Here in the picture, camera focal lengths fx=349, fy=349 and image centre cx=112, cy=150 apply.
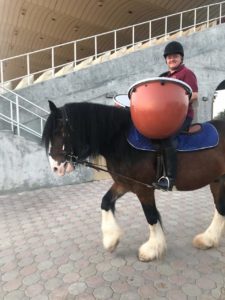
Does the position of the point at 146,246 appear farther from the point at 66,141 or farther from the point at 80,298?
the point at 66,141

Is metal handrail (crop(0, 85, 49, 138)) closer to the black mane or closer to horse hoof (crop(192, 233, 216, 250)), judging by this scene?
the black mane

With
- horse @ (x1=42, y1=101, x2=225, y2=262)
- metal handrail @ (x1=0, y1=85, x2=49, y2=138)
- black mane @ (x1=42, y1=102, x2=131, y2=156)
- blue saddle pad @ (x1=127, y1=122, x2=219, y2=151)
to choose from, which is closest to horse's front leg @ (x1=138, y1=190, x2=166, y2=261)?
horse @ (x1=42, y1=101, x2=225, y2=262)

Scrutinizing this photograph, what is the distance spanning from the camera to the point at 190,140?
364 cm

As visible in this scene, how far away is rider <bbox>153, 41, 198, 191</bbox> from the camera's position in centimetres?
344

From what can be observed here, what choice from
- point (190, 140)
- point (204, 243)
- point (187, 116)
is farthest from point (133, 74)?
point (204, 243)

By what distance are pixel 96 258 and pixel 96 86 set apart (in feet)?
21.8

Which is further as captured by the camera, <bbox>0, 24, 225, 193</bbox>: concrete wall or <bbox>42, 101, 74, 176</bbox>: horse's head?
<bbox>0, 24, 225, 193</bbox>: concrete wall

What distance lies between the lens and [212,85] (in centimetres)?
1198

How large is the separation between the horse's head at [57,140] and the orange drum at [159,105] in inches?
27.0

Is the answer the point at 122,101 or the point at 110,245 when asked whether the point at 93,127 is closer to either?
the point at 122,101

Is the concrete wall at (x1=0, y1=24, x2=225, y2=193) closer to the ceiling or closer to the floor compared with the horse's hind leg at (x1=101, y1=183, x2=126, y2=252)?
closer to the ceiling

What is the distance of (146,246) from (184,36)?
29.9ft

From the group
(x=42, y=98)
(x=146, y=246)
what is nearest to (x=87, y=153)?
(x=146, y=246)

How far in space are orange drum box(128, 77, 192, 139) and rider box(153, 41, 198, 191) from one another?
0.20 meters
